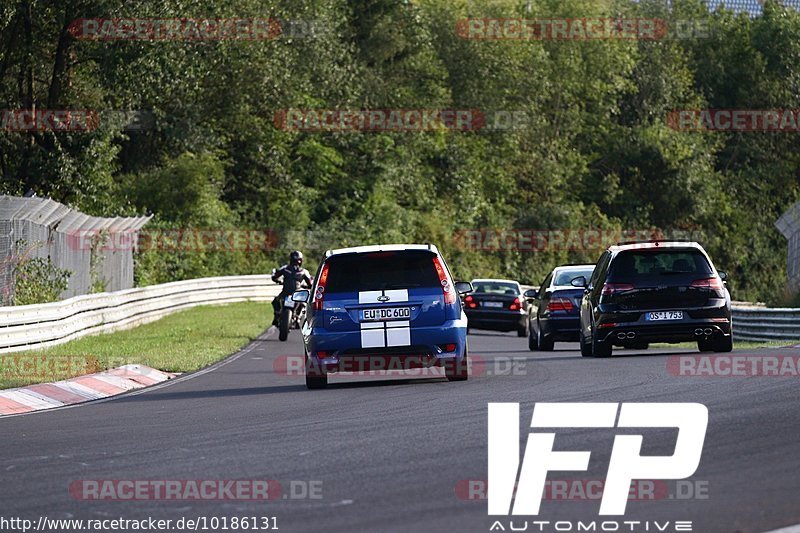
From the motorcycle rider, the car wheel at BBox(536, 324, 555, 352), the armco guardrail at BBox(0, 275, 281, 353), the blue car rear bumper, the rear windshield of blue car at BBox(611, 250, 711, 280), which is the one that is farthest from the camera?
the motorcycle rider

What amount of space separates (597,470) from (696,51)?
91206mm

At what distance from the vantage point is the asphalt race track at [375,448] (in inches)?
307

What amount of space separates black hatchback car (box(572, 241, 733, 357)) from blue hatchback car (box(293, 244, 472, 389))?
4.00 m

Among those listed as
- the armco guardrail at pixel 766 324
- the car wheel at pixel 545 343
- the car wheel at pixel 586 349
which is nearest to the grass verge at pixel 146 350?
the car wheel at pixel 545 343

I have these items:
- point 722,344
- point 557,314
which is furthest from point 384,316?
point 557,314

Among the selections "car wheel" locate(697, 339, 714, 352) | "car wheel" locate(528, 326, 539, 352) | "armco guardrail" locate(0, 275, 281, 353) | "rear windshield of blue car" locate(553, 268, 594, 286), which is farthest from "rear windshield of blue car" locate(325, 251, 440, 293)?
"car wheel" locate(528, 326, 539, 352)

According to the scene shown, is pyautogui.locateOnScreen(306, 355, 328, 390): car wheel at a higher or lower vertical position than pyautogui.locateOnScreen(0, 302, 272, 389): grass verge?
higher

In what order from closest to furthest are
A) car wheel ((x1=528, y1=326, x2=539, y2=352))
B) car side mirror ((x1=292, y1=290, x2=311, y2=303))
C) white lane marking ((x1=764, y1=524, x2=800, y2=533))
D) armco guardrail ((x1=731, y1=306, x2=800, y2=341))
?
white lane marking ((x1=764, y1=524, x2=800, y2=533)) → car side mirror ((x1=292, y1=290, x2=311, y2=303)) → car wheel ((x1=528, y1=326, x2=539, y2=352)) → armco guardrail ((x1=731, y1=306, x2=800, y2=341))

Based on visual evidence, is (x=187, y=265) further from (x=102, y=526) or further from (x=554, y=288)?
(x=102, y=526)

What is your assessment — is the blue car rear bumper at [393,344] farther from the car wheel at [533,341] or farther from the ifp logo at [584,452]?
the car wheel at [533,341]

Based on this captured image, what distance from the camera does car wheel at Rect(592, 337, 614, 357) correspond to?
20.8 m

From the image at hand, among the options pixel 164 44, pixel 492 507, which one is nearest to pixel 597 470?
pixel 492 507

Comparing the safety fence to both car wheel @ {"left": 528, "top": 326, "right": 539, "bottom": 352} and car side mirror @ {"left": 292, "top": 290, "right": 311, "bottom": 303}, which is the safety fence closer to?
car wheel @ {"left": 528, "top": 326, "right": 539, "bottom": 352}

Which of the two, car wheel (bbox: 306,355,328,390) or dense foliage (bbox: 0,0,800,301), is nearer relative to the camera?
car wheel (bbox: 306,355,328,390)
